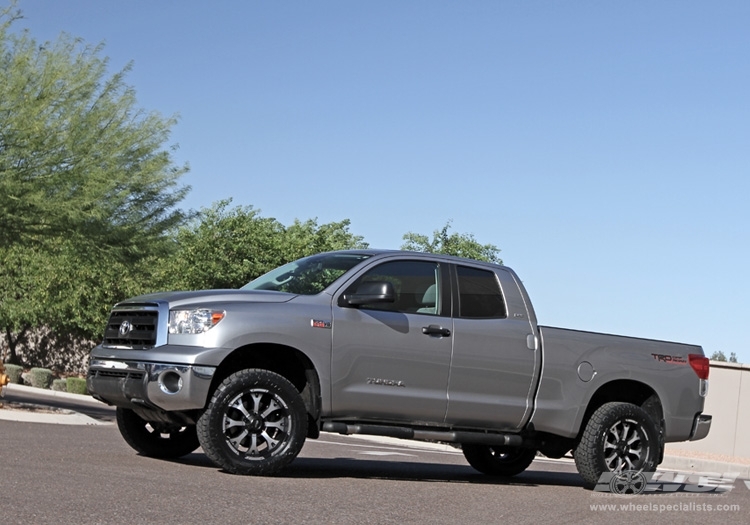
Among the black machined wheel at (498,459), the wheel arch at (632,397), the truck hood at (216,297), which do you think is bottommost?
the black machined wheel at (498,459)

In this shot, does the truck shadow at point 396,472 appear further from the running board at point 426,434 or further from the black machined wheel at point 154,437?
the running board at point 426,434

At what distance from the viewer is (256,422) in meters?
9.45

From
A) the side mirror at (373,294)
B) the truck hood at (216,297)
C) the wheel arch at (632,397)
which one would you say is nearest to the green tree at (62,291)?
the wheel arch at (632,397)

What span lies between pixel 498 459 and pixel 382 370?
2.97 meters

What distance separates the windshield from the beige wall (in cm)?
2233

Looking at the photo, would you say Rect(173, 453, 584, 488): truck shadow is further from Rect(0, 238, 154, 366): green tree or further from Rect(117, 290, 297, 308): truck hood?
Rect(0, 238, 154, 366): green tree

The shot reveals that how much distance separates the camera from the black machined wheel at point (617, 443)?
10930 millimetres

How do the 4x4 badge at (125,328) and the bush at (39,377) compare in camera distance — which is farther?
the bush at (39,377)

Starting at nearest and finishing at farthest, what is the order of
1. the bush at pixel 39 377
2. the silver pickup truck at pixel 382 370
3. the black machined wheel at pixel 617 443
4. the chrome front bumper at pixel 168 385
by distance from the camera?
1. the chrome front bumper at pixel 168 385
2. the silver pickup truck at pixel 382 370
3. the black machined wheel at pixel 617 443
4. the bush at pixel 39 377

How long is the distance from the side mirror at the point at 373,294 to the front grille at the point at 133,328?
1691 mm

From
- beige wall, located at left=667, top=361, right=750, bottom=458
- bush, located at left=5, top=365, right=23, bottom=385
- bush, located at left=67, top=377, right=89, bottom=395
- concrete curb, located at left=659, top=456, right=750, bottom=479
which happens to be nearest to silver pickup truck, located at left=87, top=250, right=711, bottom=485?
concrete curb, located at left=659, top=456, right=750, bottom=479

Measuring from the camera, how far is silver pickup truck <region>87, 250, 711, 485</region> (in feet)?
30.9

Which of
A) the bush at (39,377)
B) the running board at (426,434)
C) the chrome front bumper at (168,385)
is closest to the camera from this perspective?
the chrome front bumper at (168,385)

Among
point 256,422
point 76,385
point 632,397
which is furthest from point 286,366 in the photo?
point 76,385
